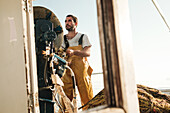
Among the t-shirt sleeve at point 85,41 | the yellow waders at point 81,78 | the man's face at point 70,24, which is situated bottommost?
the yellow waders at point 81,78

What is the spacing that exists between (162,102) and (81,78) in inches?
59.4

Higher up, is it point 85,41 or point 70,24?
point 70,24

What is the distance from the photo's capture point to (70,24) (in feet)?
9.62

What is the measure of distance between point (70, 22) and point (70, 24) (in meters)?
0.03

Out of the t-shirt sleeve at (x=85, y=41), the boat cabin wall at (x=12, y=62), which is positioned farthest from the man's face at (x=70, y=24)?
the boat cabin wall at (x=12, y=62)

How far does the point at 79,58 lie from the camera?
283 centimetres

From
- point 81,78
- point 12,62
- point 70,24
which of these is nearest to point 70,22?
point 70,24

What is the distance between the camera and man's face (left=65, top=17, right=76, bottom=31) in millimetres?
2901

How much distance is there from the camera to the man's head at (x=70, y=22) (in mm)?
2902

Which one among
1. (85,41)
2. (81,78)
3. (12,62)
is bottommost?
(81,78)

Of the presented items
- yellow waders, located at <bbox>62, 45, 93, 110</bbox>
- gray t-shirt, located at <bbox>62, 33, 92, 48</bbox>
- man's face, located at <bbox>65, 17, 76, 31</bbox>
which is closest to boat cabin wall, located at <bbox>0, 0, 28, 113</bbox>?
yellow waders, located at <bbox>62, 45, 93, 110</bbox>

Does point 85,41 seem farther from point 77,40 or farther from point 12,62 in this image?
point 12,62

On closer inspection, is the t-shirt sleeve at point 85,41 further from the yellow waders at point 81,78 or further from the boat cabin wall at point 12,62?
the boat cabin wall at point 12,62

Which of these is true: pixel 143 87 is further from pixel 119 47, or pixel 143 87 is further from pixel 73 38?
pixel 73 38
